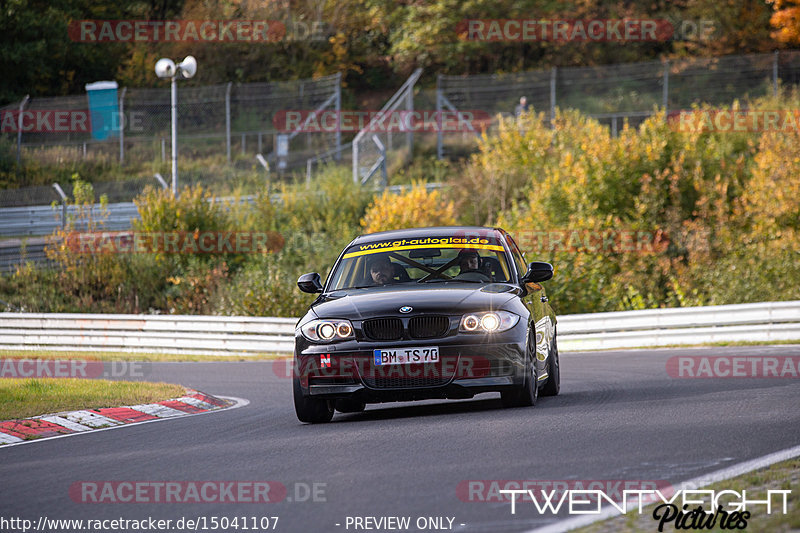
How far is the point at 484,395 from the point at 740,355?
6.19 m

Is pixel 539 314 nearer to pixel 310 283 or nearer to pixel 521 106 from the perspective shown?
pixel 310 283

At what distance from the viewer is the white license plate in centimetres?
996

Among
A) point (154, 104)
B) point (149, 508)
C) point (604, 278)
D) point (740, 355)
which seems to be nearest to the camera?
point (149, 508)

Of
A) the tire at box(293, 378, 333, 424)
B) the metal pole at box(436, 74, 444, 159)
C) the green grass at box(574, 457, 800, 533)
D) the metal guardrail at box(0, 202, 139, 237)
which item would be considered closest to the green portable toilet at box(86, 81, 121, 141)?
the metal guardrail at box(0, 202, 139, 237)

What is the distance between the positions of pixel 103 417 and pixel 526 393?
4.27 m

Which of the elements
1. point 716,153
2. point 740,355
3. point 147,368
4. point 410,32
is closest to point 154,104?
point 410,32

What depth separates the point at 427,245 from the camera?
1150 cm

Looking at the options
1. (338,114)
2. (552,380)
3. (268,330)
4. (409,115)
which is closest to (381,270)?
(552,380)

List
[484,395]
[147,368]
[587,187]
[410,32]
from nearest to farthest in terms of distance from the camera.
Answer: [484,395]
[147,368]
[587,187]
[410,32]

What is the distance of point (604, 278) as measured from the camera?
28.7 meters

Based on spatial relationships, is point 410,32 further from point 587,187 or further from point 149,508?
point 149,508

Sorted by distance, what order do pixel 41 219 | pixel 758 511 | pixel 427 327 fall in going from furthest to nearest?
1. pixel 41 219
2. pixel 427 327
3. pixel 758 511

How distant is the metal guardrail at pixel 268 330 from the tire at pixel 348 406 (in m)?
11.5

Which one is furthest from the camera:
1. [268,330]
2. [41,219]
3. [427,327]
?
[41,219]
